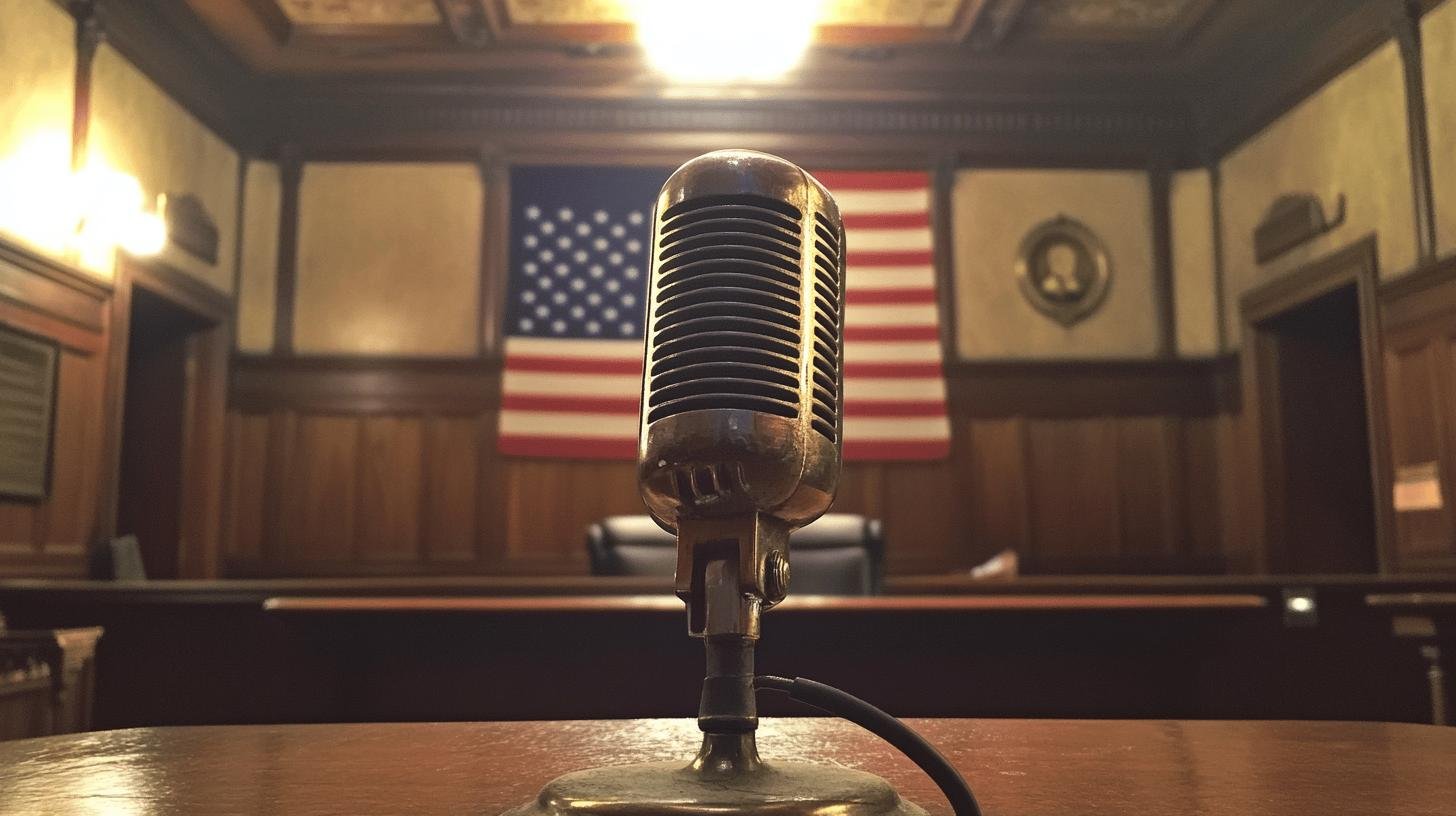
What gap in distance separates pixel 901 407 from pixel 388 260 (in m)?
3.63

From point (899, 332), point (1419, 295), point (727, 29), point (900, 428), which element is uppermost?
point (727, 29)

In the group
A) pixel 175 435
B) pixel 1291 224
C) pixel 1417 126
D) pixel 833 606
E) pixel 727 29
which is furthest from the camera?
pixel 175 435

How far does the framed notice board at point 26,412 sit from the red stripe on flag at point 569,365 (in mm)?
2692

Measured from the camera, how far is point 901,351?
25.0 ft

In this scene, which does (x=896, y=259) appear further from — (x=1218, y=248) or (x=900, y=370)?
(x=1218, y=248)

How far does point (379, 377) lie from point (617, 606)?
568cm

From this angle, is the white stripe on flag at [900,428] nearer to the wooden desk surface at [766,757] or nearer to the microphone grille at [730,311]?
the wooden desk surface at [766,757]

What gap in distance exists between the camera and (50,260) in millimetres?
5469

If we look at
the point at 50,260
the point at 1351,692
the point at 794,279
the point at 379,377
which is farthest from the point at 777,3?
the point at 794,279

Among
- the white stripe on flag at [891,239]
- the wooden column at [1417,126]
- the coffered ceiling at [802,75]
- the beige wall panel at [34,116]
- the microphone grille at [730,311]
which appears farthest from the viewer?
the white stripe on flag at [891,239]

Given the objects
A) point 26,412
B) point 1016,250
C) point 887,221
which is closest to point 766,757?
point 26,412

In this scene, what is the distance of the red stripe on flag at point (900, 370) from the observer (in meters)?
7.58

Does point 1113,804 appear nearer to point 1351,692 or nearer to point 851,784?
point 851,784

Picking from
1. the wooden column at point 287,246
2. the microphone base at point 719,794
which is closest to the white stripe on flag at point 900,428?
the wooden column at point 287,246
